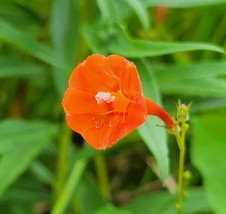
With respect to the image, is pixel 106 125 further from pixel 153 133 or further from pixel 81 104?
pixel 153 133

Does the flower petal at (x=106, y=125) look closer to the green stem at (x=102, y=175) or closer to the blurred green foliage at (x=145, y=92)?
the blurred green foliage at (x=145, y=92)

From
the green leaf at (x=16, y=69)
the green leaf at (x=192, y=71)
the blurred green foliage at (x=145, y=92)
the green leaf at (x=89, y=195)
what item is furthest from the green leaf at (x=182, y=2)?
the green leaf at (x=89, y=195)

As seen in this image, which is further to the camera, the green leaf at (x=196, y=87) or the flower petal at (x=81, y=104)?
the green leaf at (x=196, y=87)

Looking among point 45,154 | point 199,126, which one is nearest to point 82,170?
point 45,154

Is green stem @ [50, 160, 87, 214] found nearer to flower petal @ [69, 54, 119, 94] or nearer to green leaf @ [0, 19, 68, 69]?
green leaf @ [0, 19, 68, 69]

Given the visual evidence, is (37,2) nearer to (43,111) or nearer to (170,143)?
(43,111)

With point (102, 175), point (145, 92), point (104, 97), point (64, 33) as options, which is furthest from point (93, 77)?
point (102, 175)

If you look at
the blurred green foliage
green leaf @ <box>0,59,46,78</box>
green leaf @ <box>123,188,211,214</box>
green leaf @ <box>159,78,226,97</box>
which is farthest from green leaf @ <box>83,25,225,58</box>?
green leaf @ <box>123,188,211,214</box>
